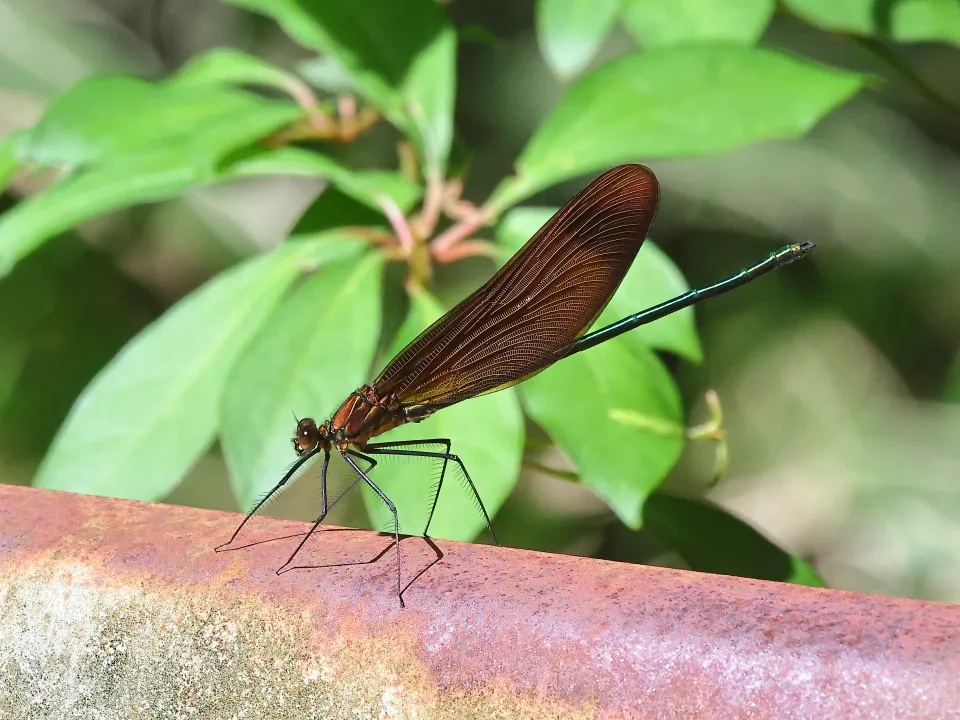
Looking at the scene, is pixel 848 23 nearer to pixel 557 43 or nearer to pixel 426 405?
pixel 557 43

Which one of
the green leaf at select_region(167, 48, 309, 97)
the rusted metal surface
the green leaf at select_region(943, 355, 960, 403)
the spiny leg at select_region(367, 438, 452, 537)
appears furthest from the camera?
the green leaf at select_region(943, 355, 960, 403)

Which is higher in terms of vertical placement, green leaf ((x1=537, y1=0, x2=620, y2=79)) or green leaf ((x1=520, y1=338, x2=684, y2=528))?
green leaf ((x1=537, y1=0, x2=620, y2=79))

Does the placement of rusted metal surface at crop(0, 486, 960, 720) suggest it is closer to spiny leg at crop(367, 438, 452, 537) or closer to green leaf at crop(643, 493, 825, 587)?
spiny leg at crop(367, 438, 452, 537)

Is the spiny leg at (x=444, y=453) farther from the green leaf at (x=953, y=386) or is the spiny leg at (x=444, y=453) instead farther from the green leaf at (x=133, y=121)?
the green leaf at (x=953, y=386)

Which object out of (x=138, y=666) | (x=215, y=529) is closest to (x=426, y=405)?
(x=215, y=529)

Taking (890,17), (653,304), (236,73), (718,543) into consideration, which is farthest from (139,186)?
(890,17)

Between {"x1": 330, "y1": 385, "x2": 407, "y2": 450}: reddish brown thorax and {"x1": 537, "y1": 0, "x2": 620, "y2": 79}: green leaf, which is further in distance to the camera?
{"x1": 537, "y1": 0, "x2": 620, "y2": 79}: green leaf

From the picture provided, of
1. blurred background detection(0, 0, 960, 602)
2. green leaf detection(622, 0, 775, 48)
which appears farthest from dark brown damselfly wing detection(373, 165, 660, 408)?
blurred background detection(0, 0, 960, 602)
